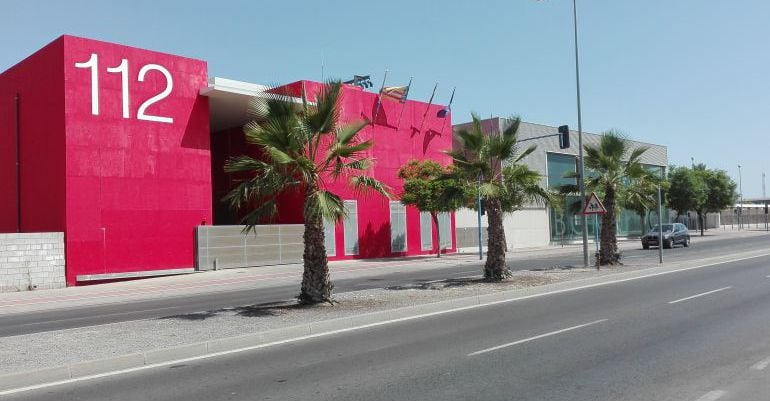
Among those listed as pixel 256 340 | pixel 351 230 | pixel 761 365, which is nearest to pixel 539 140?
pixel 351 230

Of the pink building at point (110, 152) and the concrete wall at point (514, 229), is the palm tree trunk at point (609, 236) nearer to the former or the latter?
the pink building at point (110, 152)

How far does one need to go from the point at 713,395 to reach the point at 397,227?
31.8 metres

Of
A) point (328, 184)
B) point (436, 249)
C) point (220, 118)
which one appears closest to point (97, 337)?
point (328, 184)

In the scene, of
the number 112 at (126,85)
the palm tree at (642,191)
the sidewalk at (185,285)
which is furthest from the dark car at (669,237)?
the number 112 at (126,85)

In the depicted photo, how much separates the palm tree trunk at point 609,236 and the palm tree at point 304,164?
13.6m

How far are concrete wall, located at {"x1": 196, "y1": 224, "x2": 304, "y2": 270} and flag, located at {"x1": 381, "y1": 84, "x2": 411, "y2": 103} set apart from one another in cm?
963

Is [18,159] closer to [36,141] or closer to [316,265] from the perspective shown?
[36,141]

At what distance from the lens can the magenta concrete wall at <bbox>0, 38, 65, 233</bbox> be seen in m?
26.0

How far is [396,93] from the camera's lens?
1462 inches

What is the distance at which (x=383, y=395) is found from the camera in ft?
21.8

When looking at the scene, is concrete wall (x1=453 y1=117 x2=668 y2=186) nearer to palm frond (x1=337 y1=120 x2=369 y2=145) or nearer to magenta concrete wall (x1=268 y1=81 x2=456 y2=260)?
magenta concrete wall (x1=268 y1=81 x2=456 y2=260)

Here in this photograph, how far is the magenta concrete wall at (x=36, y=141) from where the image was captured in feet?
85.3

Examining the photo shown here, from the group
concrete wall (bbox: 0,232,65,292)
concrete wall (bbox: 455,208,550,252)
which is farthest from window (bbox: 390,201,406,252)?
concrete wall (bbox: 0,232,65,292)

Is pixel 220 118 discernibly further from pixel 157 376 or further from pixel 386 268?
pixel 157 376
